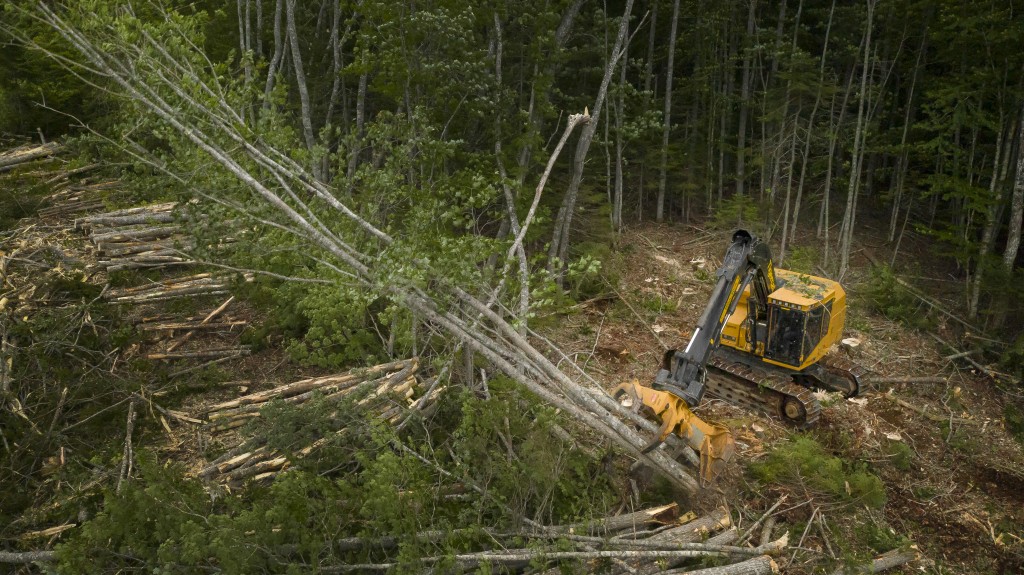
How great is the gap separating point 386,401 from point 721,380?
548 cm

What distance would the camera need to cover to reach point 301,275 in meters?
8.42

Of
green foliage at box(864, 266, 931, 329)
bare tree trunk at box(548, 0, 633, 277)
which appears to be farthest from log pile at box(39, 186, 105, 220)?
green foliage at box(864, 266, 931, 329)

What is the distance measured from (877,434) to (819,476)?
284cm

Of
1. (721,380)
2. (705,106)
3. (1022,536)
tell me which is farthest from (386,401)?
(705,106)

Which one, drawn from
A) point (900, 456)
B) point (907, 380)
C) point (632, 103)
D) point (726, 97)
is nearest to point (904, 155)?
point (726, 97)

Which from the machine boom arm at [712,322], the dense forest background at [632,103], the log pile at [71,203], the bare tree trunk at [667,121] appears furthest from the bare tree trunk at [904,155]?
the log pile at [71,203]

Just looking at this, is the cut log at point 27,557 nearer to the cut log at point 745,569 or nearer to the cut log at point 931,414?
the cut log at point 745,569

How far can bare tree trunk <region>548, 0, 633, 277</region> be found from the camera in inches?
463

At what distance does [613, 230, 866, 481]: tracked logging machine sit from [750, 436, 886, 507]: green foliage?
119 cm

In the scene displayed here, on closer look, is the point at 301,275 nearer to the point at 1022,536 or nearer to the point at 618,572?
the point at 618,572

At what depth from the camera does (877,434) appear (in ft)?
32.3

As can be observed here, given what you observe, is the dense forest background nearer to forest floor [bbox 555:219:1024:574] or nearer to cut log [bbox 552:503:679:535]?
forest floor [bbox 555:219:1024:574]

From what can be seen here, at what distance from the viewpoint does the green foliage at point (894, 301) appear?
14.1 metres

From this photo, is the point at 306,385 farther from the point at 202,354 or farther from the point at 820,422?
the point at 820,422
